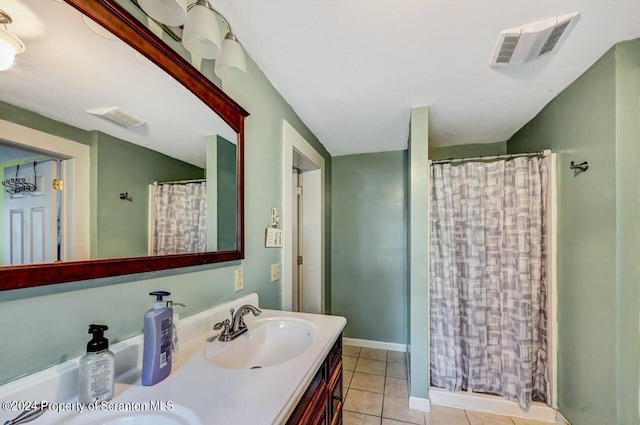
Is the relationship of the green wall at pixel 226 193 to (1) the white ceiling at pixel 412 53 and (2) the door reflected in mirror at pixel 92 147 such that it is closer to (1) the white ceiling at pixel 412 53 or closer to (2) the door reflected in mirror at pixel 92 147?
(2) the door reflected in mirror at pixel 92 147

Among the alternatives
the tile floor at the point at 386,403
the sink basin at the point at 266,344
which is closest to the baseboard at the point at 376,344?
the tile floor at the point at 386,403

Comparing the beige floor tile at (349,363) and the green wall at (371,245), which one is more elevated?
the green wall at (371,245)

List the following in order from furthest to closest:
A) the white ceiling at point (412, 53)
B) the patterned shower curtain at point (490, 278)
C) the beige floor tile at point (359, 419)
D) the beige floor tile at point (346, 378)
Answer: the beige floor tile at point (346, 378)
the patterned shower curtain at point (490, 278)
the beige floor tile at point (359, 419)
the white ceiling at point (412, 53)

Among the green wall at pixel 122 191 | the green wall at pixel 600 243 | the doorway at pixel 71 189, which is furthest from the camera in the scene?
the green wall at pixel 600 243

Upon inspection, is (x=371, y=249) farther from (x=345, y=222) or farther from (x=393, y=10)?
(x=393, y=10)

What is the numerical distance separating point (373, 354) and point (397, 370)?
379 mm

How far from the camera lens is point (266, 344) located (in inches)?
45.7

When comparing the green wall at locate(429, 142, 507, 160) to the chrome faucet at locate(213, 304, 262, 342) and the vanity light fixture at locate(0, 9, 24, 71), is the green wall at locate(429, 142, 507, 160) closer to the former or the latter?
the chrome faucet at locate(213, 304, 262, 342)

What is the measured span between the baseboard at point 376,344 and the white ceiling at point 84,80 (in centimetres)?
278

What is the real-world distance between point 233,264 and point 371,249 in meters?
2.03

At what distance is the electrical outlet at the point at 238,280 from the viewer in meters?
1.27

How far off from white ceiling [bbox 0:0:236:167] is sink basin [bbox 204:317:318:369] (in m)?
0.73

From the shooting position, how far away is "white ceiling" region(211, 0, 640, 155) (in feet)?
3.64

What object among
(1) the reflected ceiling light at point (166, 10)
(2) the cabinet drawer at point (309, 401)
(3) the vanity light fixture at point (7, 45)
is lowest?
(2) the cabinet drawer at point (309, 401)
